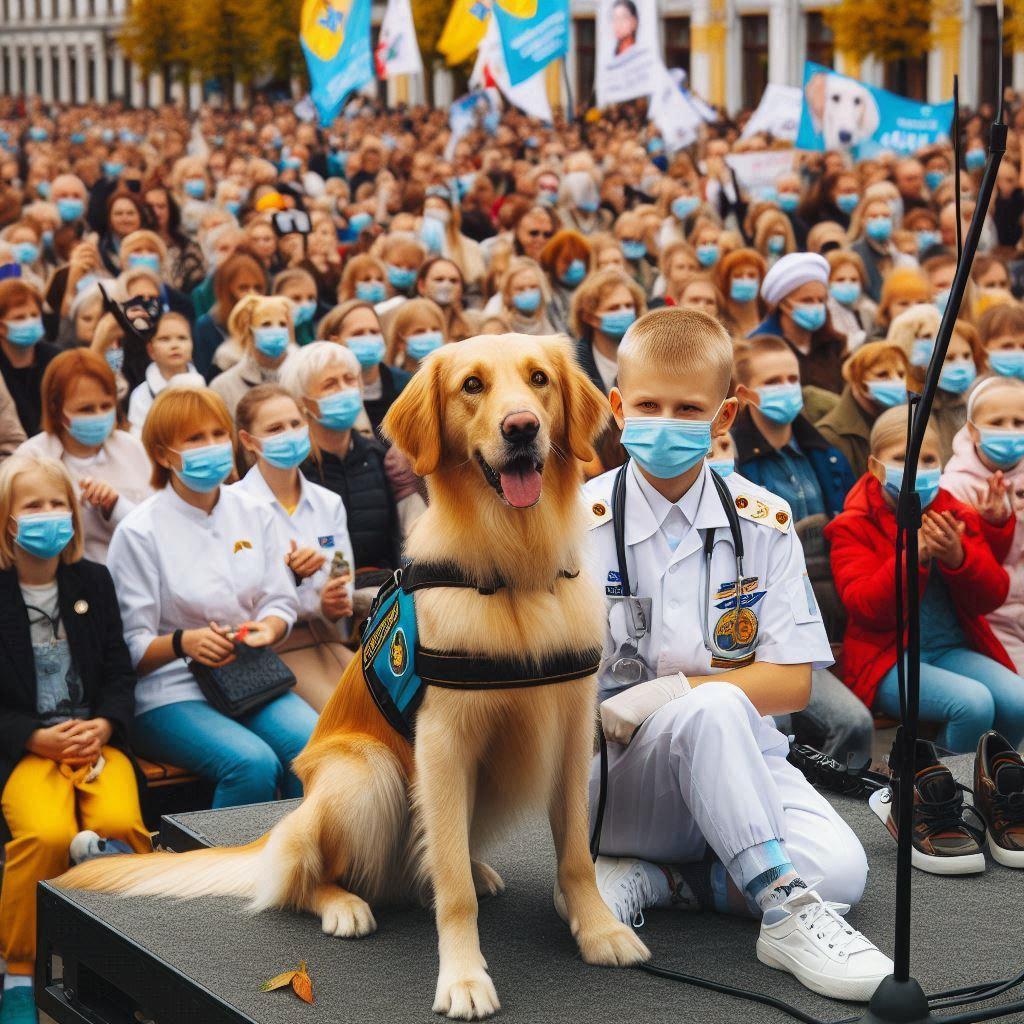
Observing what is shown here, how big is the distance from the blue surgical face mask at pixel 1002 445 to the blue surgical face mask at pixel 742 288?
4.42 metres

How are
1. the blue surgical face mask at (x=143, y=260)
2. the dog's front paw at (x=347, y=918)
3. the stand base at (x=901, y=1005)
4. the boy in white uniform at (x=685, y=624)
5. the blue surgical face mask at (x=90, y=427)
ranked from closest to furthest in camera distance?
the stand base at (x=901, y=1005)
the dog's front paw at (x=347, y=918)
the boy in white uniform at (x=685, y=624)
the blue surgical face mask at (x=90, y=427)
the blue surgical face mask at (x=143, y=260)

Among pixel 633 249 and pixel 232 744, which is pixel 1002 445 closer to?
pixel 232 744

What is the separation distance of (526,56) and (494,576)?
14.3m

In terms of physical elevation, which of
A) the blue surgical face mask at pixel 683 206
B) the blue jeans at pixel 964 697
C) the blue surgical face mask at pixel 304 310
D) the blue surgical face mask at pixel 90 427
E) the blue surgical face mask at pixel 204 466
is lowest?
the blue jeans at pixel 964 697

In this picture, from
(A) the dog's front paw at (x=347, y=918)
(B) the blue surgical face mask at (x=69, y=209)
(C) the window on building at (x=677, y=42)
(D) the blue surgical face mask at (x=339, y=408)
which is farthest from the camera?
(C) the window on building at (x=677, y=42)

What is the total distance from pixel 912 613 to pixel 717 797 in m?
0.96

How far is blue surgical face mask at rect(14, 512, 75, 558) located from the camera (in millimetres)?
5266

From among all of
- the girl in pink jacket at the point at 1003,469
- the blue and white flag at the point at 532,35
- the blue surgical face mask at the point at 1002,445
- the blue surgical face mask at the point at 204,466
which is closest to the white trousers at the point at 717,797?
the blue surgical face mask at the point at 204,466

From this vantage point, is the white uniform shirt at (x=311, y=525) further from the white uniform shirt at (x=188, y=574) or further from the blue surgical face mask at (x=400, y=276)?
the blue surgical face mask at (x=400, y=276)

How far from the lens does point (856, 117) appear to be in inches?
723

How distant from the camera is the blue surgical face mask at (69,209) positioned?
52.7ft

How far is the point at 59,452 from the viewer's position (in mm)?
6840

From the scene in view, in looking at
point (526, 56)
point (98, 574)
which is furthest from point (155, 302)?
point (526, 56)

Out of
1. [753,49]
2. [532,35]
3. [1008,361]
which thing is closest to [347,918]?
[1008,361]
